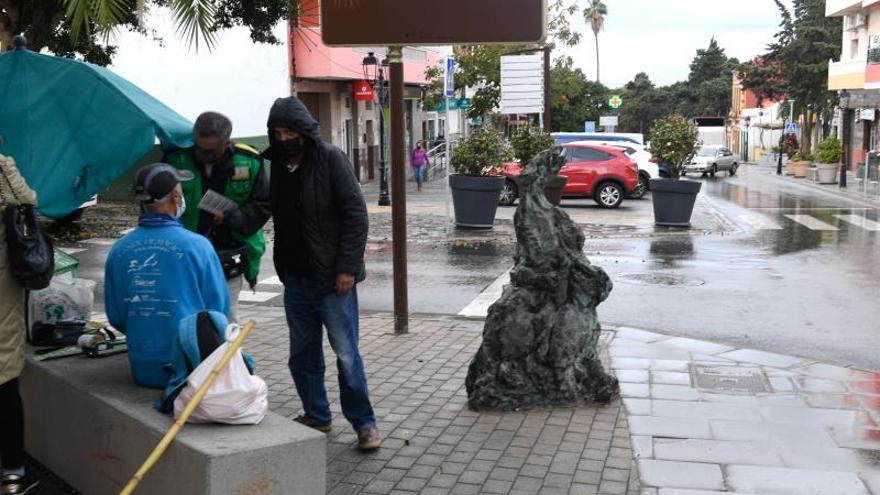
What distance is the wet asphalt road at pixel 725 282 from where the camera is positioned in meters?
8.86

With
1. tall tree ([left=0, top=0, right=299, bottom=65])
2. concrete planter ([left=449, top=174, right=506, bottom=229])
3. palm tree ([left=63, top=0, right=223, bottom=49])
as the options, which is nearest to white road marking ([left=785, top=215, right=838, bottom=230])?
concrete planter ([left=449, top=174, right=506, bottom=229])

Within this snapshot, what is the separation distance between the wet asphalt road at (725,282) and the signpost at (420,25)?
3.01 metres

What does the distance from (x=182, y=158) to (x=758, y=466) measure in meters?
3.54

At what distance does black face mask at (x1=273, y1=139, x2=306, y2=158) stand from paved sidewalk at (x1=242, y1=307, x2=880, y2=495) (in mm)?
1638

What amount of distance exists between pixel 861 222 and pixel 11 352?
1926cm

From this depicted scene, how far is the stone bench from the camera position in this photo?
3.64 m

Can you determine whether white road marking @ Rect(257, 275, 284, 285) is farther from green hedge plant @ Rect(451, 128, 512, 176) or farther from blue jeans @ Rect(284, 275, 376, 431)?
blue jeans @ Rect(284, 275, 376, 431)

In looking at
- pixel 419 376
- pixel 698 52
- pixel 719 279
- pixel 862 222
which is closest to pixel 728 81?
pixel 698 52

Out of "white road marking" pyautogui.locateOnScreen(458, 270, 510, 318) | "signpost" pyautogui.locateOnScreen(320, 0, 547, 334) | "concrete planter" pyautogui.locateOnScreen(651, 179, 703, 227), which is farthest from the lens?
"concrete planter" pyautogui.locateOnScreen(651, 179, 703, 227)

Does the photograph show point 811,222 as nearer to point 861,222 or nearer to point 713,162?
point 861,222

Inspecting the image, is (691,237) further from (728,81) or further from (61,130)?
(728,81)

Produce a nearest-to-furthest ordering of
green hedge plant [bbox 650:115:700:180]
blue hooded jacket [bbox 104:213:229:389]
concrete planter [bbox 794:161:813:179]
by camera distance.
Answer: blue hooded jacket [bbox 104:213:229:389] → green hedge plant [bbox 650:115:700:180] → concrete planter [bbox 794:161:813:179]

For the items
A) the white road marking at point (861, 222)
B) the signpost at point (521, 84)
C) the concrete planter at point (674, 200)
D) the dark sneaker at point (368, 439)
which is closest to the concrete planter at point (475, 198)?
the concrete planter at point (674, 200)

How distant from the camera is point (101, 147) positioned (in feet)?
17.7
